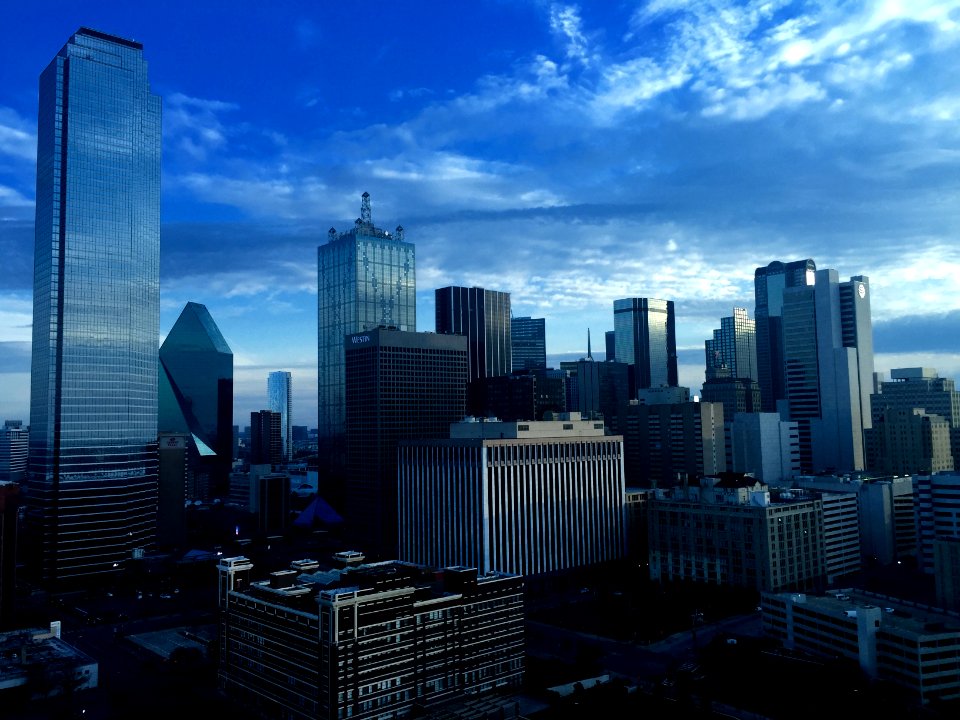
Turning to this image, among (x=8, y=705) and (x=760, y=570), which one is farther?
(x=760, y=570)

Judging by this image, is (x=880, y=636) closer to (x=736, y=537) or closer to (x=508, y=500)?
(x=736, y=537)

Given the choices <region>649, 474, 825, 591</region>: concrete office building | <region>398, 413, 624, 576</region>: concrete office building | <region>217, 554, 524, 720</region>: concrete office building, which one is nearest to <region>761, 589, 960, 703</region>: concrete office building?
<region>649, 474, 825, 591</region>: concrete office building

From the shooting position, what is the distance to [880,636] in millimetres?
114750

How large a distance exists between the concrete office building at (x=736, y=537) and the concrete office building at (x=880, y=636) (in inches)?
1383

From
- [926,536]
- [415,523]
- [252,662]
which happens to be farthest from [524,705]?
[926,536]

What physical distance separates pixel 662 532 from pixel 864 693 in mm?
85599

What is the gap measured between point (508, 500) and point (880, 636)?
85848mm

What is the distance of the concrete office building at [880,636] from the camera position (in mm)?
108438

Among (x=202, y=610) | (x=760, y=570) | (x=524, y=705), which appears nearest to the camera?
(x=524, y=705)

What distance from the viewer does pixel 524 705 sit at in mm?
113938

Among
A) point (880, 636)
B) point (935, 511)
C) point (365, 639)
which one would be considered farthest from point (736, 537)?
point (365, 639)

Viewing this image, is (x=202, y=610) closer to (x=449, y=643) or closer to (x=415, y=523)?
(x=415, y=523)

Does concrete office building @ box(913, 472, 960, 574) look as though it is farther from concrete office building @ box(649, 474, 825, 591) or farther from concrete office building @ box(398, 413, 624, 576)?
concrete office building @ box(398, 413, 624, 576)

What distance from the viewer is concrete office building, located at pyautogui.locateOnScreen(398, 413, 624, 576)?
591 ft
